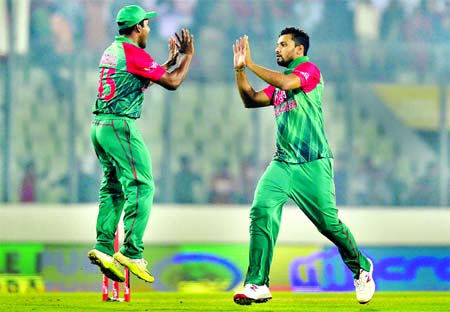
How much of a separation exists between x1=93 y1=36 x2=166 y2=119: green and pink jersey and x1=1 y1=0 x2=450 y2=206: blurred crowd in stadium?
10.2 meters

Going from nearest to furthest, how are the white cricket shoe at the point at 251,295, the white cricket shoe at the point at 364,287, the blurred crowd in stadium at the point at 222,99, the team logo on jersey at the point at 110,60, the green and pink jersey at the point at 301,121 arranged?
1. the white cricket shoe at the point at 251,295
2. the team logo on jersey at the point at 110,60
3. the green and pink jersey at the point at 301,121
4. the white cricket shoe at the point at 364,287
5. the blurred crowd in stadium at the point at 222,99

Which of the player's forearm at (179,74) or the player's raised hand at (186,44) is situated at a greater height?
the player's raised hand at (186,44)

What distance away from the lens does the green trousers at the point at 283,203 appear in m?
8.77

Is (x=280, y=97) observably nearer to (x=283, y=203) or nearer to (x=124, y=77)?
(x=283, y=203)

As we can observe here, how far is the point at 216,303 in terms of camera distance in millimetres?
9805

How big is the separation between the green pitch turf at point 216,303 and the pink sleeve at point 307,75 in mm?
1601

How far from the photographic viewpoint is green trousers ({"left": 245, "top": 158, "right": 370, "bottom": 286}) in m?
8.77

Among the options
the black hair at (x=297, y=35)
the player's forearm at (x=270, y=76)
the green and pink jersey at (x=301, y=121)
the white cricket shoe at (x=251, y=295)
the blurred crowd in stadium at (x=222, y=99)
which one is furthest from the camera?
the blurred crowd in stadium at (x=222, y=99)

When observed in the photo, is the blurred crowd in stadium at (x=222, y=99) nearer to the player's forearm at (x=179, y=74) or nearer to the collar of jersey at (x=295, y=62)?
the collar of jersey at (x=295, y=62)

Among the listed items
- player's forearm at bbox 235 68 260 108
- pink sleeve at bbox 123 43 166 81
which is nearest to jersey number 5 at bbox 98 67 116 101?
pink sleeve at bbox 123 43 166 81

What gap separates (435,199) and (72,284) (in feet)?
21.3

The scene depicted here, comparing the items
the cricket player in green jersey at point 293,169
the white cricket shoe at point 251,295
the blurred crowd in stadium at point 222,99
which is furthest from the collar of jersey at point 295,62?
the blurred crowd in stadium at point 222,99

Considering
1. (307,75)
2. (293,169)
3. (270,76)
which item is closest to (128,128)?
(270,76)

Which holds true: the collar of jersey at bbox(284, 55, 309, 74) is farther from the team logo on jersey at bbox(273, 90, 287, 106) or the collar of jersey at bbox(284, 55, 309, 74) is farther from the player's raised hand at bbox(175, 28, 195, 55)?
the player's raised hand at bbox(175, 28, 195, 55)
